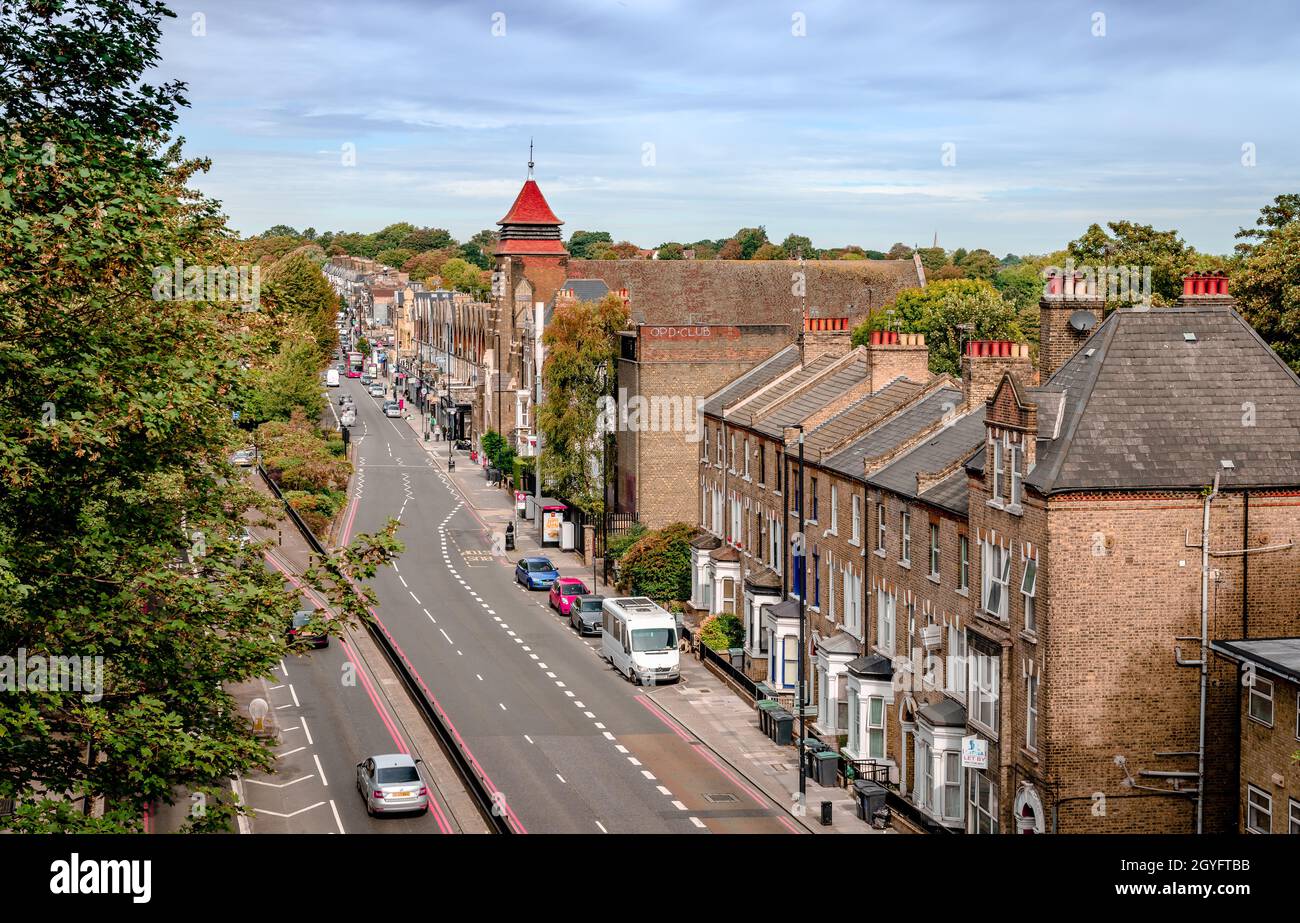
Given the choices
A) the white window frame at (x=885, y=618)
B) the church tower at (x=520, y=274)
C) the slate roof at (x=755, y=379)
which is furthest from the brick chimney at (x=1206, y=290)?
the church tower at (x=520, y=274)

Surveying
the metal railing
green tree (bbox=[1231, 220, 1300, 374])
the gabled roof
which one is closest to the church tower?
the gabled roof

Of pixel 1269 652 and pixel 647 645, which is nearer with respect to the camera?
pixel 1269 652

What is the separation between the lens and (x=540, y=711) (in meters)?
45.5

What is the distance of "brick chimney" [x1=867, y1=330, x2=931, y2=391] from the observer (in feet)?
156

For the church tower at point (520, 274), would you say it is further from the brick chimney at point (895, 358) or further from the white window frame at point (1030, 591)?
the white window frame at point (1030, 591)

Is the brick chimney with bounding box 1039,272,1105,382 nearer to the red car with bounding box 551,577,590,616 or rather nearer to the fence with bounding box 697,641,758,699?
the fence with bounding box 697,641,758,699

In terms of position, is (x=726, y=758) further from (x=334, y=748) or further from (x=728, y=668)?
(x=334, y=748)

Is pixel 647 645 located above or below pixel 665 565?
below

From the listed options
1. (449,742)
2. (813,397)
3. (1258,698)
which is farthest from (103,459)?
(813,397)

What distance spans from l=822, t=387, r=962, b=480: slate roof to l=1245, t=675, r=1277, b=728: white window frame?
619 inches

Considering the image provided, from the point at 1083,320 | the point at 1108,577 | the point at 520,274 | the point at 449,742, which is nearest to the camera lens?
the point at 1108,577

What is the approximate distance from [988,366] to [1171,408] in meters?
10.3
